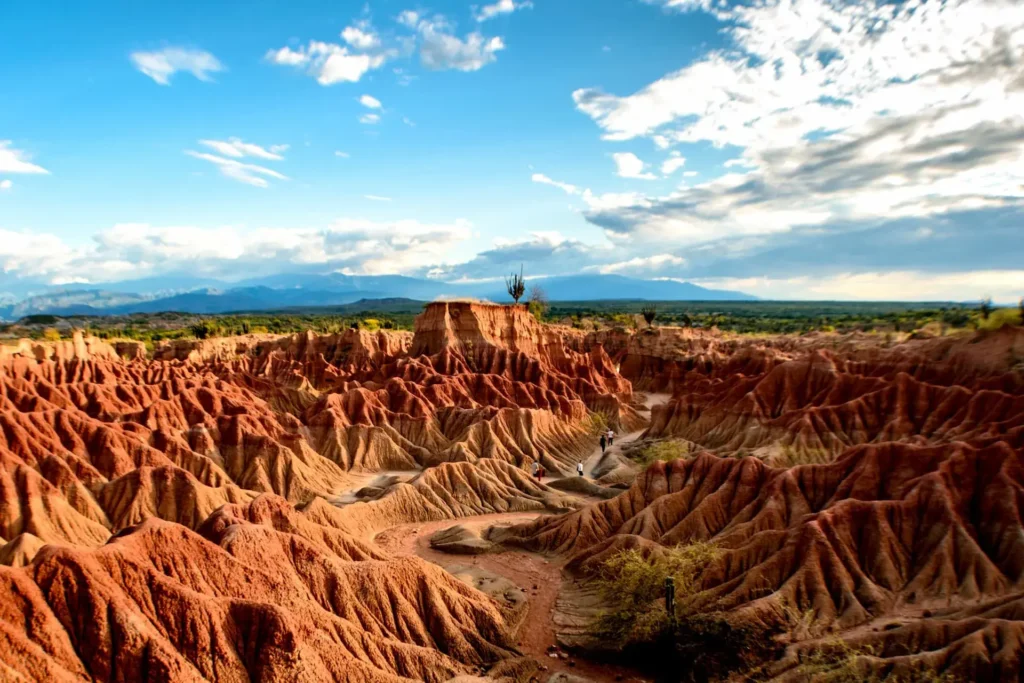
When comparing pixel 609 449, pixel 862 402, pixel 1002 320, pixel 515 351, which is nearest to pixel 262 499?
pixel 609 449

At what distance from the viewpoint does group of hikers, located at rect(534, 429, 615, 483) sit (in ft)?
203

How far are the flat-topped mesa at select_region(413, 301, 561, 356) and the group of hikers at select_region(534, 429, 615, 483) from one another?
90.8ft

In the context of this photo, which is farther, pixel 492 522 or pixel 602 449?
pixel 602 449

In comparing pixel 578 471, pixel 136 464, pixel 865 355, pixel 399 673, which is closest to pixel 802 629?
pixel 399 673

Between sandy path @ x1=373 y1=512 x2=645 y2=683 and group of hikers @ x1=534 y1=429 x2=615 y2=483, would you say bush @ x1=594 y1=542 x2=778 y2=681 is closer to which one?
sandy path @ x1=373 y1=512 x2=645 y2=683

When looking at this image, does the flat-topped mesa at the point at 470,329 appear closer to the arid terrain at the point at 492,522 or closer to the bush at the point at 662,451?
the arid terrain at the point at 492,522

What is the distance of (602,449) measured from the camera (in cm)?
7381

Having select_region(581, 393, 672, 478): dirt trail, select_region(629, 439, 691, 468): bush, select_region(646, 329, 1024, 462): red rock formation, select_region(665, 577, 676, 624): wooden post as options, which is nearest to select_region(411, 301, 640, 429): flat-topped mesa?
select_region(581, 393, 672, 478): dirt trail

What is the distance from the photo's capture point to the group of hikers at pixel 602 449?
6197 cm

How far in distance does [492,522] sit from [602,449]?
27.5 m

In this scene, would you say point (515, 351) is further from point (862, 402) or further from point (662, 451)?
point (862, 402)

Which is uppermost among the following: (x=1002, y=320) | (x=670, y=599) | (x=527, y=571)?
(x=1002, y=320)

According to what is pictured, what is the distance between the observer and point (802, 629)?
28.0 m

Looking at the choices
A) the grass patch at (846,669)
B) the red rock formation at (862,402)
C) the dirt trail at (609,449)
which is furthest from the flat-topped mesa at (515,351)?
the grass patch at (846,669)
